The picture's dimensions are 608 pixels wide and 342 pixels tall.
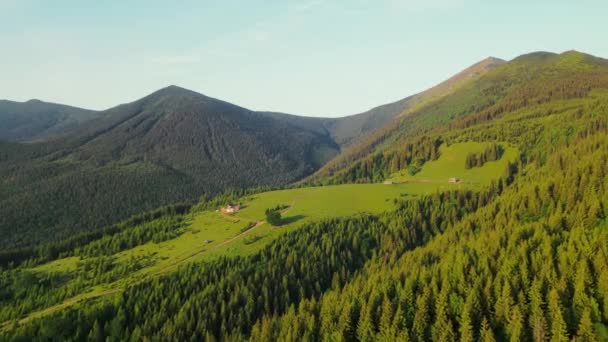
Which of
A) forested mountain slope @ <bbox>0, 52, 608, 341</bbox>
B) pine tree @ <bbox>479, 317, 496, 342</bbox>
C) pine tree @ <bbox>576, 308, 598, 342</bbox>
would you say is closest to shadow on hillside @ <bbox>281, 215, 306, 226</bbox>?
forested mountain slope @ <bbox>0, 52, 608, 341</bbox>

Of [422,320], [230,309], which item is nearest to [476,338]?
[422,320]

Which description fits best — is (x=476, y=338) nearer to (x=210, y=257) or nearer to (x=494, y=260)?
(x=494, y=260)

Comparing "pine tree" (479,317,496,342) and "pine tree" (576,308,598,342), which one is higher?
"pine tree" (576,308,598,342)

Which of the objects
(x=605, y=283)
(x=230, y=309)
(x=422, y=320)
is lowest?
(x=230, y=309)

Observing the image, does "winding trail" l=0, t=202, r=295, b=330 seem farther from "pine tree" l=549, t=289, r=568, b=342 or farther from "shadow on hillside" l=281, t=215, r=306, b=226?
"pine tree" l=549, t=289, r=568, b=342

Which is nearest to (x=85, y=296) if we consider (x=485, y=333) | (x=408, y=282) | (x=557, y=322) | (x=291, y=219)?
(x=291, y=219)

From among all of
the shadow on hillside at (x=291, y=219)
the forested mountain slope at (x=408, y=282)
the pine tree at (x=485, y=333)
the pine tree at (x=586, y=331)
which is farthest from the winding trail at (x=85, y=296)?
the pine tree at (x=586, y=331)

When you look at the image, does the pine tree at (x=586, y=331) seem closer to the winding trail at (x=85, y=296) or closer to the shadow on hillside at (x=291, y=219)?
the shadow on hillside at (x=291, y=219)

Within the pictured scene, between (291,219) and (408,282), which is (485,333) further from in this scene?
(291,219)

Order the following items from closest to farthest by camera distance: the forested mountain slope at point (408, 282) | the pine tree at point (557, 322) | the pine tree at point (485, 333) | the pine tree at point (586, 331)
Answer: the pine tree at point (586, 331) < the pine tree at point (557, 322) < the pine tree at point (485, 333) < the forested mountain slope at point (408, 282)
